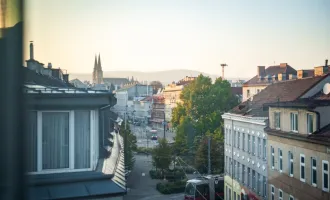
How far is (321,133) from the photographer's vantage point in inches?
81.7

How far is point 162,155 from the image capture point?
323cm

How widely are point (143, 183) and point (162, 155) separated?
346mm

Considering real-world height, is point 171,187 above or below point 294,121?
below

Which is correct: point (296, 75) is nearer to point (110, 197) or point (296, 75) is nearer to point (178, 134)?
point (178, 134)

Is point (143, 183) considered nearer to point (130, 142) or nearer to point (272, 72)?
point (130, 142)

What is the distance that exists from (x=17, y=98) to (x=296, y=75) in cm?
198

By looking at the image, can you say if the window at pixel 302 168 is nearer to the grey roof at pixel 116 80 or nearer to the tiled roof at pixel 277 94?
the tiled roof at pixel 277 94

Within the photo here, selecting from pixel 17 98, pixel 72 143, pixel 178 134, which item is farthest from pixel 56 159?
pixel 178 134

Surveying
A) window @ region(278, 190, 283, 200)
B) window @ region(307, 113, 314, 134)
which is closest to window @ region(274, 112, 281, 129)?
window @ region(307, 113, 314, 134)

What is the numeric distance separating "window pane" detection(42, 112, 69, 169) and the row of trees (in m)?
1.72

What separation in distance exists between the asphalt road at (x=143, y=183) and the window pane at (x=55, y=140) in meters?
1.11

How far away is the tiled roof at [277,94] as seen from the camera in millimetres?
2365

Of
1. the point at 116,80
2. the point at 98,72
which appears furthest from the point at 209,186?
the point at 98,72

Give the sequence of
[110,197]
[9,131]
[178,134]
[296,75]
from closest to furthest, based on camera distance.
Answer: [9,131] < [110,197] < [296,75] < [178,134]
